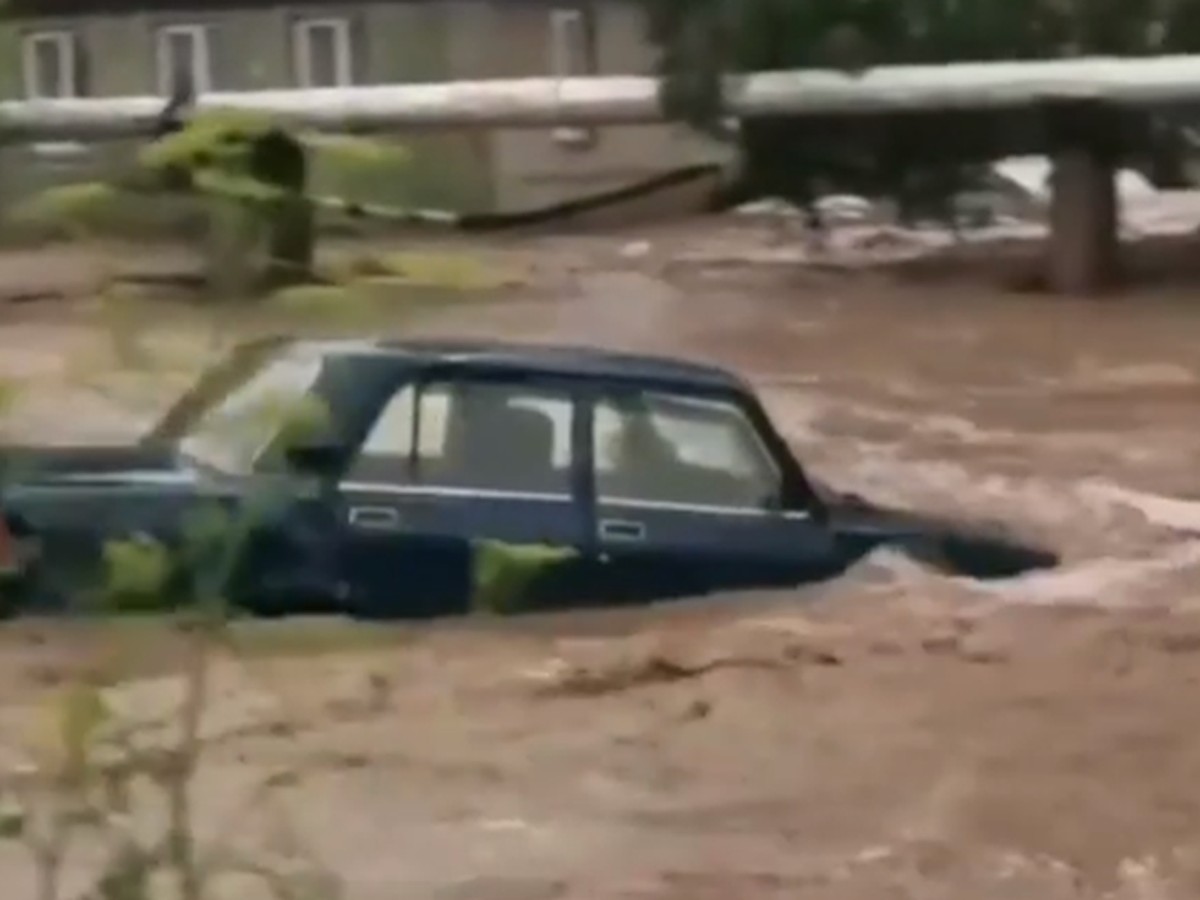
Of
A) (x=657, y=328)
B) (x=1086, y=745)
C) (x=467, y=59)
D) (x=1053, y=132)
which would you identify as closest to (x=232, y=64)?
(x=467, y=59)

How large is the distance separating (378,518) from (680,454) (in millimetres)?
758

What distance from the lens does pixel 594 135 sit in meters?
15.9

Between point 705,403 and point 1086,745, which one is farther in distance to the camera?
point 705,403

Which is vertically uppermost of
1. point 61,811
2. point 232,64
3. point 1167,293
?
point 61,811

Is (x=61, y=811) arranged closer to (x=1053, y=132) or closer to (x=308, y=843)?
(x=308, y=843)

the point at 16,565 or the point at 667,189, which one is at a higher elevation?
the point at 16,565

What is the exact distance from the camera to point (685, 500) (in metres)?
6.93

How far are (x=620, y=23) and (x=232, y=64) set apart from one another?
179cm

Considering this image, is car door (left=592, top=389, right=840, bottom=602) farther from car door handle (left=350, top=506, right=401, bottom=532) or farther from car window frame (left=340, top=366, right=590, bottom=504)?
car door handle (left=350, top=506, right=401, bottom=532)

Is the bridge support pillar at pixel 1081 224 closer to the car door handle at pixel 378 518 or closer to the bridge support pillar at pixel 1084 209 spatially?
the bridge support pillar at pixel 1084 209

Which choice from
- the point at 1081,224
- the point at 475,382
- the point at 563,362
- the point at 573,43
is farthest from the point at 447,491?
the point at 573,43

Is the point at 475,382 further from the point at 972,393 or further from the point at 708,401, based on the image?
the point at 972,393

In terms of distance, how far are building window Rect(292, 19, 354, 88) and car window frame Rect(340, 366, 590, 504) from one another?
6.97 m

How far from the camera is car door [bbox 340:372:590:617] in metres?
6.60
